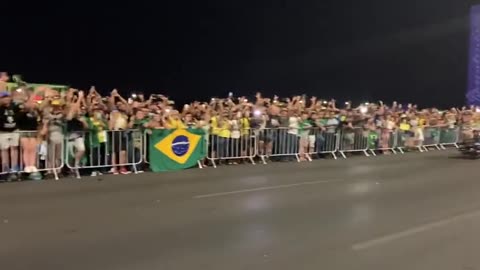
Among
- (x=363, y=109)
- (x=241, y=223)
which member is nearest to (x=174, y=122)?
(x=241, y=223)

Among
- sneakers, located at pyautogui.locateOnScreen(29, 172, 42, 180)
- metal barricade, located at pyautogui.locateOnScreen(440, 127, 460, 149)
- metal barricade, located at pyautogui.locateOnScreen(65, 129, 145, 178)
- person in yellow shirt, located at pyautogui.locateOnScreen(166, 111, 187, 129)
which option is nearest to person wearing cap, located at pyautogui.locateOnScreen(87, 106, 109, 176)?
metal barricade, located at pyautogui.locateOnScreen(65, 129, 145, 178)

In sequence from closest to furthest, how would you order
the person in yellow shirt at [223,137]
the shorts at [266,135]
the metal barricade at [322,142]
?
the person in yellow shirt at [223,137], the shorts at [266,135], the metal barricade at [322,142]

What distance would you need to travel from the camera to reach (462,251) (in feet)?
20.8

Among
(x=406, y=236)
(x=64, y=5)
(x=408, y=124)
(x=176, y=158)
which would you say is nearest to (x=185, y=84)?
(x=64, y=5)

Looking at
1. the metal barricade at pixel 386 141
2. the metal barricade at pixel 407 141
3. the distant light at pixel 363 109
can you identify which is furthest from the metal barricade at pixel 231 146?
the metal barricade at pixel 407 141

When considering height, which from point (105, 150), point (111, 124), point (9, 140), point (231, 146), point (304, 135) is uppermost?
point (111, 124)

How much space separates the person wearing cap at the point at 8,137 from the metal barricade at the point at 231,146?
5.58m

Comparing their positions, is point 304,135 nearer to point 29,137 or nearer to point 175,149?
point 175,149

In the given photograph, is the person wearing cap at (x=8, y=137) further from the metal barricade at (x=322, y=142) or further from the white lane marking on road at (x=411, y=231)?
the metal barricade at (x=322, y=142)

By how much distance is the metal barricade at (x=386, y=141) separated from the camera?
21.8m

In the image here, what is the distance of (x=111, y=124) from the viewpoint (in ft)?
46.0

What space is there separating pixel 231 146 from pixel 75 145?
5117 mm

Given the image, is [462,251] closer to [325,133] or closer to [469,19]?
[325,133]

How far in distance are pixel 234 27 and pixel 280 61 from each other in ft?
12.9
